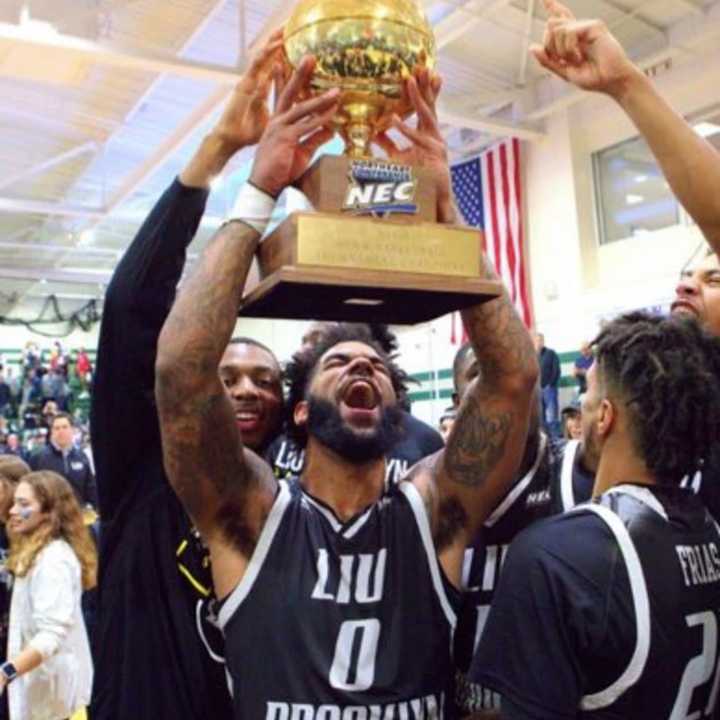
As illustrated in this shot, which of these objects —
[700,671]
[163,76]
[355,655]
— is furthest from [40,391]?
[700,671]

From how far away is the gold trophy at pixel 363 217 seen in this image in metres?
1.53

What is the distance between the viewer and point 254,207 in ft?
5.56

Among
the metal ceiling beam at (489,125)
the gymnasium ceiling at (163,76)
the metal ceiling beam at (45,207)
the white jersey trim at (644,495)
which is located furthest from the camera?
the metal ceiling beam at (45,207)

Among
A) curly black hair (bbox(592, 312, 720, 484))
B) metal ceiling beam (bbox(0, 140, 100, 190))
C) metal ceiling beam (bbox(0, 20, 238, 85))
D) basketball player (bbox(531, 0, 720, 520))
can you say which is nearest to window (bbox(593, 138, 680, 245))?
metal ceiling beam (bbox(0, 20, 238, 85))

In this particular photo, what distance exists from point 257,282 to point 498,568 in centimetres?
79

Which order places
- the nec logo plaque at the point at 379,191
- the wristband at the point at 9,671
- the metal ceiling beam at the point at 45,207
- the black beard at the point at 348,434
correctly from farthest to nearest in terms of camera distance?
the metal ceiling beam at the point at 45,207, the wristband at the point at 9,671, the black beard at the point at 348,434, the nec logo plaque at the point at 379,191

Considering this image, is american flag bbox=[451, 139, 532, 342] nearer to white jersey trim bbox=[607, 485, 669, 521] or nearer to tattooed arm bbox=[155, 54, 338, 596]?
tattooed arm bbox=[155, 54, 338, 596]

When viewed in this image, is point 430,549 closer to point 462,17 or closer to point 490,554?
point 490,554

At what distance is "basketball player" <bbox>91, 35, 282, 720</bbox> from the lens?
1703mm

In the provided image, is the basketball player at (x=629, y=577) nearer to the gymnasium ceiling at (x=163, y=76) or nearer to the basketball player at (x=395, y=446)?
the basketball player at (x=395, y=446)

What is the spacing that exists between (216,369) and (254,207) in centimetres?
31

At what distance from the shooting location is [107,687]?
5.67ft

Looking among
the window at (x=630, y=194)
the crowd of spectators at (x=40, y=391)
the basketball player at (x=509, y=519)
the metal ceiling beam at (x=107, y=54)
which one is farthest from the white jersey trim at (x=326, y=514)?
the crowd of spectators at (x=40, y=391)

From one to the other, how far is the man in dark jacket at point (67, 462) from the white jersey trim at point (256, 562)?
19.3 feet
